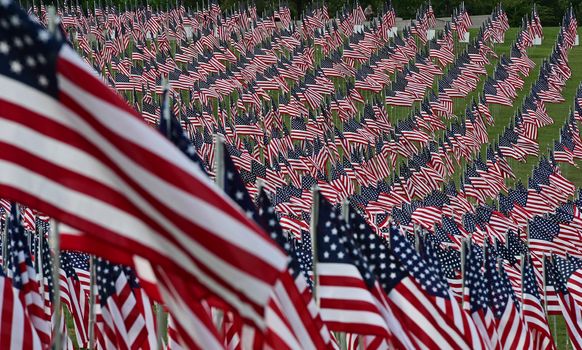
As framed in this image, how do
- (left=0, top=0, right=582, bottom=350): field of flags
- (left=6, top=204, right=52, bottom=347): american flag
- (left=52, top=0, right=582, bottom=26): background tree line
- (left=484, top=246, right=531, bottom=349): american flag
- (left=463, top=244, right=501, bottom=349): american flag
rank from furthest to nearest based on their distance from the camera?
(left=52, top=0, right=582, bottom=26): background tree line < (left=484, top=246, right=531, bottom=349): american flag < (left=463, top=244, right=501, bottom=349): american flag < (left=6, top=204, right=52, bottom=347): american flag < (left=0, top=0, right=582, bottom=350): field of flags

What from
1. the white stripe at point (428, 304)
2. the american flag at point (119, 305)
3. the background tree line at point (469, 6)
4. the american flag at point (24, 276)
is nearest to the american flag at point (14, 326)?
the american flag at point (24, 276)

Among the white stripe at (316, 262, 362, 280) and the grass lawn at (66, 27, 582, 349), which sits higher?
the white stripe at (316, 262, 362, 280)

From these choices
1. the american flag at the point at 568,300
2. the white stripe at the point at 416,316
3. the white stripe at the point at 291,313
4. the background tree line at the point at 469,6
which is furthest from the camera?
the background tree line at the point at 469,6

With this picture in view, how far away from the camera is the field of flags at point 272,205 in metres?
8.89

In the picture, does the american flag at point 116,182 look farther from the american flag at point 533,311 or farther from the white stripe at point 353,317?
the american flag at point 533,311

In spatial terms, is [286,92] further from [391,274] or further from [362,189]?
[391,274]

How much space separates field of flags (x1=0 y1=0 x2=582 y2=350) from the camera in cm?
889

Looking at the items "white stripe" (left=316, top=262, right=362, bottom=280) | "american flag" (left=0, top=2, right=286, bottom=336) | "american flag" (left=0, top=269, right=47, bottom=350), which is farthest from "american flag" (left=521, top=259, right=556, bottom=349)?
"american flag" (left=0, top=2, right=286, bottom=336)

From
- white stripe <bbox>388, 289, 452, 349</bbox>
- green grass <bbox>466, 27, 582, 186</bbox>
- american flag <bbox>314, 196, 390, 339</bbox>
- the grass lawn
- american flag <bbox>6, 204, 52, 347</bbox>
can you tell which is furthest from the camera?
green grass <bbox>466, 27, 582, 186</bbox>

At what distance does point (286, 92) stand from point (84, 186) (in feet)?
202

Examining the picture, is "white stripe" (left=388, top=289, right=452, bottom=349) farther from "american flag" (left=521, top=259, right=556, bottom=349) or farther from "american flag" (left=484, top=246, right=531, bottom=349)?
"american flag" (left=521, top=259, right=556, bottom=349)

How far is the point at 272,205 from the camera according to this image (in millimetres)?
28344

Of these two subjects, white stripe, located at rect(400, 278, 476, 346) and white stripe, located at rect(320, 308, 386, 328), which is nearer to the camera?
white stripe, located at rect(320, 308, 386, 328)

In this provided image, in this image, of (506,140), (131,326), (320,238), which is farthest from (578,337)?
(506,140)
